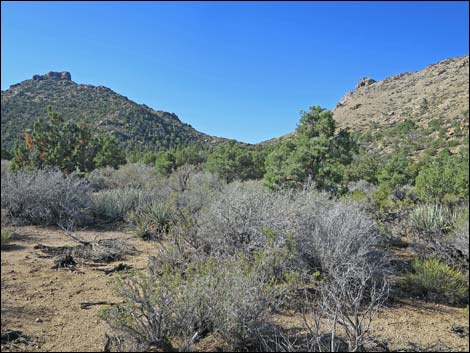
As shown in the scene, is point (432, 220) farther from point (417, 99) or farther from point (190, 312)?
point (417, 99)

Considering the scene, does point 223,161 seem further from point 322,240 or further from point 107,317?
point 107,317

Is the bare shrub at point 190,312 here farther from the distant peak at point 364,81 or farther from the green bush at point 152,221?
the distant peak at point 364,81

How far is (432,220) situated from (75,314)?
20.4 ft

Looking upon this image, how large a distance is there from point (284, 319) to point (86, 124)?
42.0 feet

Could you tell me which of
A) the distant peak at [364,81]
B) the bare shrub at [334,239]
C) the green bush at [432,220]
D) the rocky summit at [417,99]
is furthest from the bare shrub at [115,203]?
the distant peak at [364,81]

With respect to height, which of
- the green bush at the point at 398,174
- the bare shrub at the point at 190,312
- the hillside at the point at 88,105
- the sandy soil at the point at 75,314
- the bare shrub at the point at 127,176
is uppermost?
the hillside at the point at 88,105

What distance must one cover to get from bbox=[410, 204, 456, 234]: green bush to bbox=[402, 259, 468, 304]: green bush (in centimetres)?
75

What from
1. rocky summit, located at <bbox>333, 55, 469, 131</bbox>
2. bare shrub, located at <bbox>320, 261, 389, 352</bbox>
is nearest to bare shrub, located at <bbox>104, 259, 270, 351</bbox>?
bare shrub, located at <bbox>320, 261, 389, 352</bbox>

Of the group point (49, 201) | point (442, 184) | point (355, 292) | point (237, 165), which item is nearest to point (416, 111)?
point (237, 165)

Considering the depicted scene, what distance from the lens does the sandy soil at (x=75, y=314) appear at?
3.33m

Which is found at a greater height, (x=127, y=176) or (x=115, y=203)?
(x=127, y=176)

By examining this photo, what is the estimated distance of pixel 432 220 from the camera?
651cm

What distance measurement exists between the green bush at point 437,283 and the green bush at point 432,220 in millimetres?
751

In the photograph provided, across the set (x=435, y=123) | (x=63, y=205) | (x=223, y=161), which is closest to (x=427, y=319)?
(x=63, y=205)
